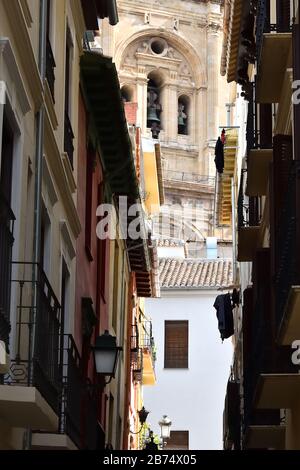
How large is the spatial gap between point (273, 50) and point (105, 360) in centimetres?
527

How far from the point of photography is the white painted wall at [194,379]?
39656 mm

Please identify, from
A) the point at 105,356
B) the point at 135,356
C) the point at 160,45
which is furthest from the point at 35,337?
the point at 160,45

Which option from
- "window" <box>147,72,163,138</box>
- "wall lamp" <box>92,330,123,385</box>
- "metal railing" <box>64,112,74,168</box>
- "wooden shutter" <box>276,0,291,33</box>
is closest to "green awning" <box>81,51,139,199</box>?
"metal railing" <box>64,112,74,168</box>

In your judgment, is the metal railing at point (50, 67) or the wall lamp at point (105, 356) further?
the wall lamp at point (105, 356)

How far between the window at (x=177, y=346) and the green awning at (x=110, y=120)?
677 inches

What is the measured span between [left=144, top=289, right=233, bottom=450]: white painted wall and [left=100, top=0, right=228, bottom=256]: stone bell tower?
37.7 m

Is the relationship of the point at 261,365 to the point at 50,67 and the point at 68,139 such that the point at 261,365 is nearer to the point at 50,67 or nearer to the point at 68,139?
the point at 68,139

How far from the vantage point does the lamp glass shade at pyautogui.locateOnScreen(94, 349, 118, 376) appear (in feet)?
56.4

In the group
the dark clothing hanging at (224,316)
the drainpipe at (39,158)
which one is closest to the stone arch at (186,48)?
the dark clothing hanging at (224,316)

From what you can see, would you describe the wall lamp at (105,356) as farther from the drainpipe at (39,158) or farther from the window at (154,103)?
the window at (154,103)

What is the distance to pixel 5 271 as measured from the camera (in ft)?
35.1

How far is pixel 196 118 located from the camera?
272 ft
